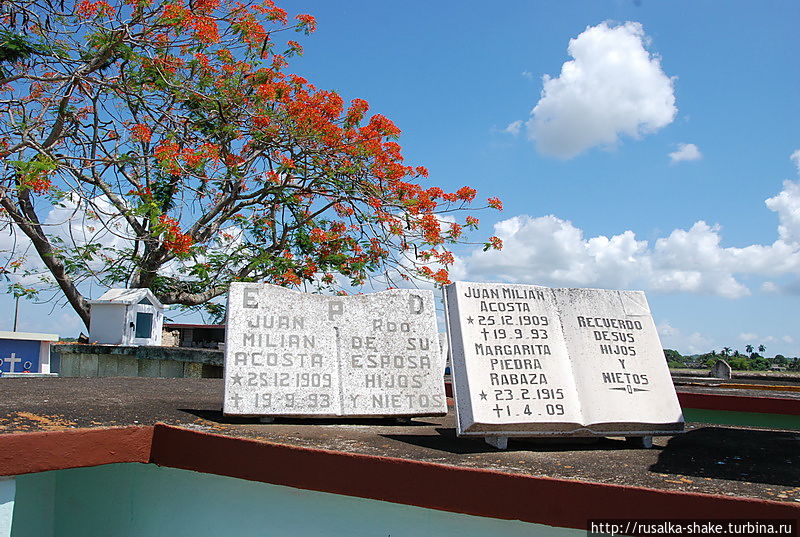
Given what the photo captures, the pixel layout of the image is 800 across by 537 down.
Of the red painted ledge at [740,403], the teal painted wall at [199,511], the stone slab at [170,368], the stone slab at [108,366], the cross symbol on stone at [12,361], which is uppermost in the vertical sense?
the cross symbol on stone at [12,361]

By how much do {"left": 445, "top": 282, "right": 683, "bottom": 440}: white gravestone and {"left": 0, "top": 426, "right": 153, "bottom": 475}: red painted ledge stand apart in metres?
2.06

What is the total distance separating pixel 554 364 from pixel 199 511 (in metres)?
2.50

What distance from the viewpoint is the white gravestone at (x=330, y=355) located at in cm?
546

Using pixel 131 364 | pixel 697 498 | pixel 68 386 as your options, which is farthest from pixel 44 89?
pixel 697 498

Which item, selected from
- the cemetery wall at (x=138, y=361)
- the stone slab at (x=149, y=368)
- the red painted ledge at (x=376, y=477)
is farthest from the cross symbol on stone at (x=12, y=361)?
the red painted ledge at (x=376, y=477)

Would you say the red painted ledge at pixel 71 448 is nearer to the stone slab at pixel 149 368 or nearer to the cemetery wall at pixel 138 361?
the cemetery wall at pixel 138 361

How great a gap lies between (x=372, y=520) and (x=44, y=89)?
35.6 feet

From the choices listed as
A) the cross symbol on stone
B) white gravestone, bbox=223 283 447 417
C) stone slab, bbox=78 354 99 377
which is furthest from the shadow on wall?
the cross symbol on stone

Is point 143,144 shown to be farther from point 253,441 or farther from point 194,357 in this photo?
point 253,441

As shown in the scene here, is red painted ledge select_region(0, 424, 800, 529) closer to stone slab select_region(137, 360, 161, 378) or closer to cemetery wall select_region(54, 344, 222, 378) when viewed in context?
cemetery wall select_region(54, 344, 222, 378)

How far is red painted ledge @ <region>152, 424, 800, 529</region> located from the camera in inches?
119

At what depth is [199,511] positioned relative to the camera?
169 inches

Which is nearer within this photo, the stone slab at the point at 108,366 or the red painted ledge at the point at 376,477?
the red painted ledge at the point at 376,477

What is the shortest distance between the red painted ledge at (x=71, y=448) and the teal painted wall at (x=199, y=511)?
0.87ft
